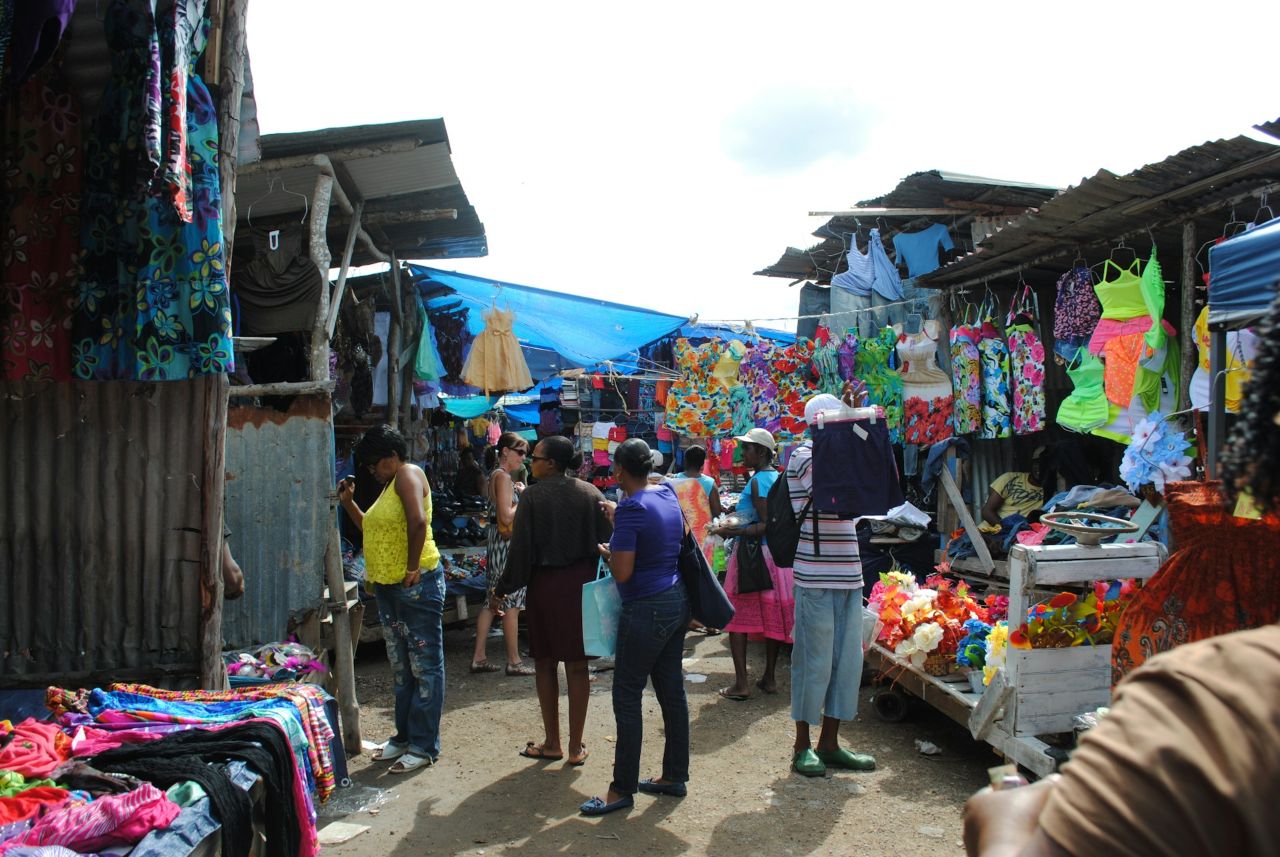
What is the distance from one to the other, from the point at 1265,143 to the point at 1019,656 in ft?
11.9

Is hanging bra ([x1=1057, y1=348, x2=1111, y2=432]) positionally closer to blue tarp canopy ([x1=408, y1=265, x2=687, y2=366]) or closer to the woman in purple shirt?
the woman in purple shirt

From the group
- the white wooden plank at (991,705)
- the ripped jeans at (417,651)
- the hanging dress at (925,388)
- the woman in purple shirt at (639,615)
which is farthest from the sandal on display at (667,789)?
the hanging dress at (925,388)

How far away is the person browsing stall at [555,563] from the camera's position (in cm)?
536

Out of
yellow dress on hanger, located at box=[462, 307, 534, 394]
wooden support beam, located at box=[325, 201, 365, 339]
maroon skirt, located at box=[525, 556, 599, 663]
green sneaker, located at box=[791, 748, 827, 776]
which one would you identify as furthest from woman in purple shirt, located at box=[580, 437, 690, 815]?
yellow dress on hanger, located at box=[462, 307, 534, 394]

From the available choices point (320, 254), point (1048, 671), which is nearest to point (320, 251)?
point (320, 254)

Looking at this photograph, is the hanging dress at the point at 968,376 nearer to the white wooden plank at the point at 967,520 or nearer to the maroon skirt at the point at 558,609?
the white wooden plank at the point at 967,520

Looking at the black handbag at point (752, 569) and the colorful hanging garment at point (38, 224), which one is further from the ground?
the colorful hanging garment at point (38, 224)

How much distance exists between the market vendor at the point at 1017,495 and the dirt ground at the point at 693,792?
3073 mm

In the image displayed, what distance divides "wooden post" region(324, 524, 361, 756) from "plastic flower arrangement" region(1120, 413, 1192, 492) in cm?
560

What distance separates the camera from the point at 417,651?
5.55m

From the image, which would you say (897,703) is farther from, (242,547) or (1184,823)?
(1184,823)

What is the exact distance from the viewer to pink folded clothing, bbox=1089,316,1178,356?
23.1ft

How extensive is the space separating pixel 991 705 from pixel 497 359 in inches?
287

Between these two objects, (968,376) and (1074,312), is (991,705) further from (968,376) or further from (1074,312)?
(968,376)
